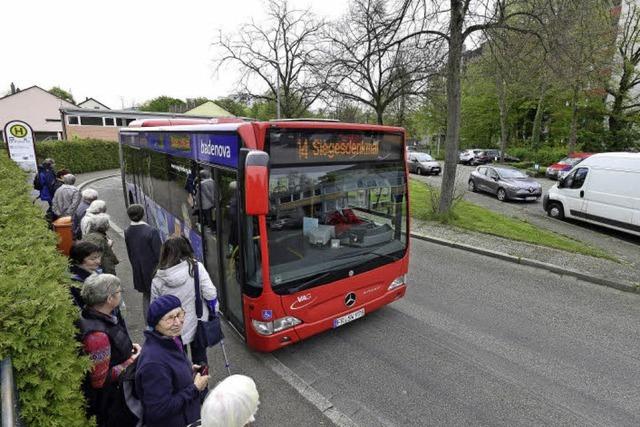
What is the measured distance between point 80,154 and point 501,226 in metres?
25.3

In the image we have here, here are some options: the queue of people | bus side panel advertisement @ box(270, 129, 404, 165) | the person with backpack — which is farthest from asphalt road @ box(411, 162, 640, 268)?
the person with backpack

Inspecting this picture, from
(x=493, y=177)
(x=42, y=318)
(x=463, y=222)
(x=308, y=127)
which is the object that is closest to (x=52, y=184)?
(x=308, y=127)

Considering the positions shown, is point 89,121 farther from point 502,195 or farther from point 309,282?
point 309,282

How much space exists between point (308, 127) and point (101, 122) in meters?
41.0

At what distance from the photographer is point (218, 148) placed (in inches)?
188

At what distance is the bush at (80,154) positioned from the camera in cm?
2208

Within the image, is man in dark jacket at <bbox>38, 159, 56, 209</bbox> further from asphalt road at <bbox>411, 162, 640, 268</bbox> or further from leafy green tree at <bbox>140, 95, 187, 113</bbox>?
leafy green tree at <bbox>140, 95, 187, 113</bbox>

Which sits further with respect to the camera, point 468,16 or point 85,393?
point 468,16

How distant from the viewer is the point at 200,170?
5430 mm

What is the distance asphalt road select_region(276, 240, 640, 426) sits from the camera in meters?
3.87

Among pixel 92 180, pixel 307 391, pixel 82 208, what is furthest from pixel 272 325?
pixel 92 180

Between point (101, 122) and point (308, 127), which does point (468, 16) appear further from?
point (101, 122)

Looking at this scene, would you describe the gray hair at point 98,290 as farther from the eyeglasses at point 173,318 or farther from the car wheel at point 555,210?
the car wheel at point 555,210

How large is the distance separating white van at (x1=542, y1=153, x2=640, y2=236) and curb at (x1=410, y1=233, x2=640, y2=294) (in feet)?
13.9
